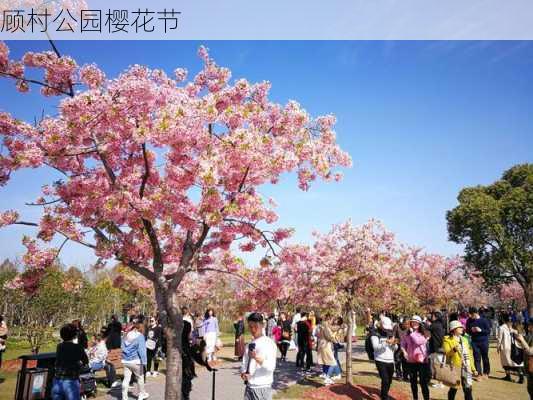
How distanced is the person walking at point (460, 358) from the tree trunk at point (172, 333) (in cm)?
580

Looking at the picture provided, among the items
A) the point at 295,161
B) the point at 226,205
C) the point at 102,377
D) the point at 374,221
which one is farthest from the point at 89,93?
the point at 374,221

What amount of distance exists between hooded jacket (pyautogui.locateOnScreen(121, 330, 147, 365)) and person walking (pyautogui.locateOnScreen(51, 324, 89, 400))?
2509 mm

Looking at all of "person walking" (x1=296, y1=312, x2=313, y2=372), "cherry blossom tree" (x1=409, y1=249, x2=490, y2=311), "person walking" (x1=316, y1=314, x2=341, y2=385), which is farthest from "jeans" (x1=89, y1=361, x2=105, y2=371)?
"cherry blossom tree" (x1=409, y1=249, x2=490, y2=311)

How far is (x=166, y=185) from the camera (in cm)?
745

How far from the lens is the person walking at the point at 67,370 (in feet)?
22.0

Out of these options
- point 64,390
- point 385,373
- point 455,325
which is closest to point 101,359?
point 64,390

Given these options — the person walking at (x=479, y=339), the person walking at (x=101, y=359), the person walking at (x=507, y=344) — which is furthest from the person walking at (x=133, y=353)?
the person walking at (x=507, y=344)

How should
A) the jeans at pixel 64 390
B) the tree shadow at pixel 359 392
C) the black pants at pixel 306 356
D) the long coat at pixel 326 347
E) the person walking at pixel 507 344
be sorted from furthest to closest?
the black pants at pixel 306 356
the person walking at pixel 507 344
the long coat at pixel 326 347
the tree shadow at pixel 359 392
the jeans at pixel 64 390

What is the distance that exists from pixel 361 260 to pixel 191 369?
655 centimetres

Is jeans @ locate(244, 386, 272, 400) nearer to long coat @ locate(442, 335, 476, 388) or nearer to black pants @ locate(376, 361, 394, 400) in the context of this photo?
black pants @ locate(376, 361, 394, 400)

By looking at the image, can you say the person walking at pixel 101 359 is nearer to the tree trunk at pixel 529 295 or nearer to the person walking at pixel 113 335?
the person walking at pixel 113 335

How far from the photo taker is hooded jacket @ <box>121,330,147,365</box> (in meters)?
9.41

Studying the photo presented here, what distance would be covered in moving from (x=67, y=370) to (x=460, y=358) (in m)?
7.94

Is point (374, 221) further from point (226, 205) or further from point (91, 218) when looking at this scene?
point (91, 218)
